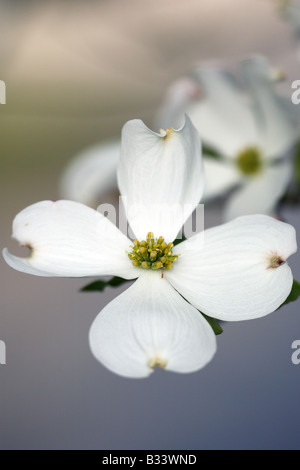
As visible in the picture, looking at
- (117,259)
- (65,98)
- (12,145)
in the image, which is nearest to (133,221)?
(117,259)

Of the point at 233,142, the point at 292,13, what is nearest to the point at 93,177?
the point at 233,142

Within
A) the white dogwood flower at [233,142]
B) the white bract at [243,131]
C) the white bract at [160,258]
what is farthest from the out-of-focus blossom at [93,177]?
the white bract at [160,258]

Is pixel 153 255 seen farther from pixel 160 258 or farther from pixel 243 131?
pixel 243 131

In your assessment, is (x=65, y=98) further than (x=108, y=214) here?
Yes

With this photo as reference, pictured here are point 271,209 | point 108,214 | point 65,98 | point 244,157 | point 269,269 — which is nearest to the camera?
point 269,269

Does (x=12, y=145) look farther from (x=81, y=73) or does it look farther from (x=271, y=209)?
(x=271, y=209)

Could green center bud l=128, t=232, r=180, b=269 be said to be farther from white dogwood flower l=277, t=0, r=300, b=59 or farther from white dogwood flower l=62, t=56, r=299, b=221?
white dogwood flower l=277, t=0, r=300, b=59
